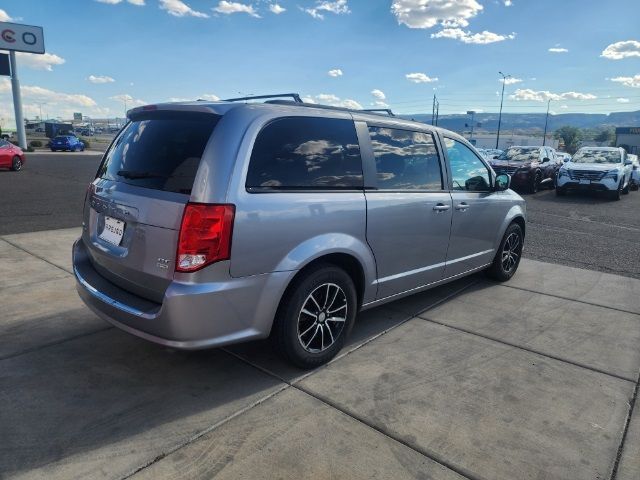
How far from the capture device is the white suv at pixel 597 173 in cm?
1519

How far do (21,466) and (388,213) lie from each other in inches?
108

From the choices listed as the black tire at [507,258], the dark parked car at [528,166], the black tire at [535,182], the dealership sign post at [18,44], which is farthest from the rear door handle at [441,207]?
the dealership sign post at [18,44]

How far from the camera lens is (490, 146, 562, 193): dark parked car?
1670cm

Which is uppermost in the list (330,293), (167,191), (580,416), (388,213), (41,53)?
(41,53)

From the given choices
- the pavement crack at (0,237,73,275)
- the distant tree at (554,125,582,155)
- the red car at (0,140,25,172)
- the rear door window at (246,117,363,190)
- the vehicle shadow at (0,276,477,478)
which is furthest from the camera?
the distant tree at (554,125,582,155)

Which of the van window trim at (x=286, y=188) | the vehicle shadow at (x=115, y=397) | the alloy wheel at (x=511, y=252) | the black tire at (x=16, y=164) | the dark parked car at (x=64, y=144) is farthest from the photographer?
the dark parked car at (x=64, y=144)

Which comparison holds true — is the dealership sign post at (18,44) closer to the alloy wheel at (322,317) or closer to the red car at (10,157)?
the red car at (10,157)

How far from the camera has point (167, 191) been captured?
275 cm

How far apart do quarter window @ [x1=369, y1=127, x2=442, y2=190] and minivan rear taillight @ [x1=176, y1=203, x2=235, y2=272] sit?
1.48m

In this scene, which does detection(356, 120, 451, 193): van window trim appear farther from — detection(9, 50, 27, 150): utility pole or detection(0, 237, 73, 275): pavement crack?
detection(9, 50, 27, 150): utility pole

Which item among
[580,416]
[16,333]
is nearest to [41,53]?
[16,333]

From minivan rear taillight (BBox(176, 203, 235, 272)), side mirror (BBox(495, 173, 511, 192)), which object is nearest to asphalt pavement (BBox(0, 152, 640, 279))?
side mirror (BBox(495, 173, 511, 192))

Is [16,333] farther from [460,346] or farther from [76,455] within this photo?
[460,346]

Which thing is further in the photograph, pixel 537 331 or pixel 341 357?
pixel 537 331
